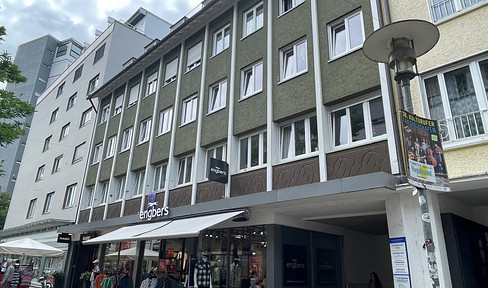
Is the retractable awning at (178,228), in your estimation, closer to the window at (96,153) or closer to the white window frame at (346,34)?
the white window frame at (346,34)

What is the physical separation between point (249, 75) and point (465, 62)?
7.27 metres

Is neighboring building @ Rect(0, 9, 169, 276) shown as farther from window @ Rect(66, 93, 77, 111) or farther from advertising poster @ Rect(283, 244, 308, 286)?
advertising poster @ Rect(283, 244, 308, 286)

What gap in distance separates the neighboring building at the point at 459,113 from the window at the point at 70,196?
21297mm

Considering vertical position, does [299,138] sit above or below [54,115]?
below

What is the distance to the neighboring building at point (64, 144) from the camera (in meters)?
23.2

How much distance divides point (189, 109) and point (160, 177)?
3345mm

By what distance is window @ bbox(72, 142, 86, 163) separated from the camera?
2360 centimetres

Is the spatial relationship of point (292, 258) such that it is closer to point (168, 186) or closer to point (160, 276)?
point (160, 276)

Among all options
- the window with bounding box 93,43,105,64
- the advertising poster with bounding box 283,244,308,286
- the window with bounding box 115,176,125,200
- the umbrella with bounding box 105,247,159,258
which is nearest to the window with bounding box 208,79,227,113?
the advertising poster with bounding box 283,244,308,286

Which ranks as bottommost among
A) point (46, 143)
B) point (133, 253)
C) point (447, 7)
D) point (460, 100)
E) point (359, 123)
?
point (133, 253)

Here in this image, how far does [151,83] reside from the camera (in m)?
19.0

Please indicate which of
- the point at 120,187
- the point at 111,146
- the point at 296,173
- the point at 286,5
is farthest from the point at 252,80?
the point at 111,146

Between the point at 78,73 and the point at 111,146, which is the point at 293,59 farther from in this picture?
the point at 78,73

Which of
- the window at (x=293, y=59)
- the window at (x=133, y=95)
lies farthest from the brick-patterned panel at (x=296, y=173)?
the window at (x=133, y=95)
